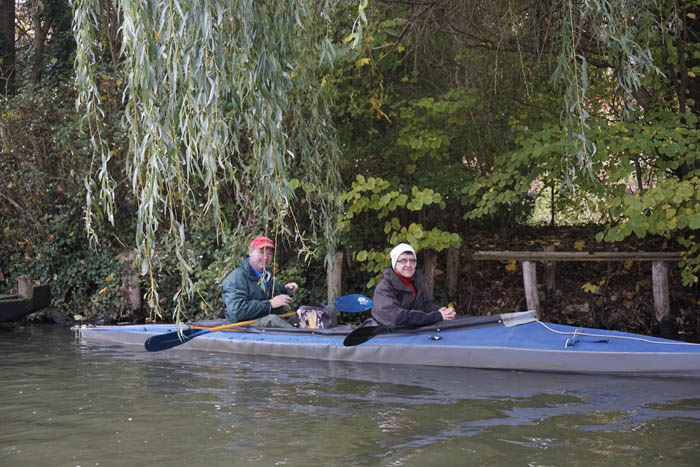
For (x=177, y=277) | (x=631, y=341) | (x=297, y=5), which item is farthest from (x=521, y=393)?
(x=177, y=277)

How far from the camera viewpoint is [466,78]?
9.02 m

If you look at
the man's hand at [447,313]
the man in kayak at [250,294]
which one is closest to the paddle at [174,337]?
the man in kayak at [250,294]

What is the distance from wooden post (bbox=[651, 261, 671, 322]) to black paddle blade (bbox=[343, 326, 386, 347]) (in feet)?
13.3

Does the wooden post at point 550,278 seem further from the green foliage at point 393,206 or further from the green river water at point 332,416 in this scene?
the green river water at point 332,416

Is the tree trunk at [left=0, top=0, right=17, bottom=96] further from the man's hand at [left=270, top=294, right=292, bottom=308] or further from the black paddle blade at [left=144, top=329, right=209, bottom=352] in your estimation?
the man's hand at [left=270, top=294, right=292, bottom=308]

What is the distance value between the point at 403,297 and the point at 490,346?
960mm

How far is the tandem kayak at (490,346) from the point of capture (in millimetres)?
6406

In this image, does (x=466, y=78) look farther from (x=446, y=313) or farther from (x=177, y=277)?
(x=177, y=277)

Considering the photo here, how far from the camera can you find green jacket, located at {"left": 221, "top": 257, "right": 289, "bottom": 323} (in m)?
8.11

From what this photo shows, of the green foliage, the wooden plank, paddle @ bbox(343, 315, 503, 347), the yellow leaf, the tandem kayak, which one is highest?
the yellow leaf

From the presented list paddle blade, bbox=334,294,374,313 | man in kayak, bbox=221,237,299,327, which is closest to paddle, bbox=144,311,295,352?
man in kayak, bbox=221,237,299,327

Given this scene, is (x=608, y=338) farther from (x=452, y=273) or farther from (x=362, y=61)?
(x=452, y=273)

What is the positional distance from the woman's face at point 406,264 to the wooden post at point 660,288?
3.84 metres

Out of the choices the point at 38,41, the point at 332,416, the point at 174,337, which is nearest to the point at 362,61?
the point at 174,337
